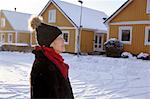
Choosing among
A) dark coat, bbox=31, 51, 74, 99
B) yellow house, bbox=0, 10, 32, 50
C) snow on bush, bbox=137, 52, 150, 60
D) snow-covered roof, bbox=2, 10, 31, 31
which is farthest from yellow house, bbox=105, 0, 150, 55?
dark coat, bbox=31, 51, 74, 99

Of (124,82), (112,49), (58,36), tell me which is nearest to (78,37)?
(112,49)

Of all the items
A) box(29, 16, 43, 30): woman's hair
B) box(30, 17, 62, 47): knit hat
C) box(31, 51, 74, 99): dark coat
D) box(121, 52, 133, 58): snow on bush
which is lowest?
box(121, 52, 133, 58): snow on bush

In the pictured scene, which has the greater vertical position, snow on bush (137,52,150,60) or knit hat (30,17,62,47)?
knit hat (30,17,62,47)

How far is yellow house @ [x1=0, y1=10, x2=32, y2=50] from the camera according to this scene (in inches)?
1629

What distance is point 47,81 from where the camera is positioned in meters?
2.56

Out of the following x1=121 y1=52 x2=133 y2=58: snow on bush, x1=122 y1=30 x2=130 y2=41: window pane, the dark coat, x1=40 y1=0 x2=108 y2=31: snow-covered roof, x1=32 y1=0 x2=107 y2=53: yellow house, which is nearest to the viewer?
the dark coat

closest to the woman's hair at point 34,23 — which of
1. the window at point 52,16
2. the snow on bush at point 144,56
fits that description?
the snow on bush at point 144,56

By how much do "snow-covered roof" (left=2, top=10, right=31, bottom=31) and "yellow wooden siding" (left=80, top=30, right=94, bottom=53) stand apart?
14215mm

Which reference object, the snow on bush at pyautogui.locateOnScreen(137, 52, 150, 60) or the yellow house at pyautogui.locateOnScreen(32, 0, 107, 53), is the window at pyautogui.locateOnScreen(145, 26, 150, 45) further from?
the yellow house at pyautogui.locateOnScreen(32, 0, 107, 53)

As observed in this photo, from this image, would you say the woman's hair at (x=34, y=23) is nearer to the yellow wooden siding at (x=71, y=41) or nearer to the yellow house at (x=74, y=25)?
the yellow house at (x=74, y=25)

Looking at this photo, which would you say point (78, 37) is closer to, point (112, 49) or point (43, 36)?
point (112, 49)

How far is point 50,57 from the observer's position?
2637mm

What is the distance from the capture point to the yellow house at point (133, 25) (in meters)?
22.9

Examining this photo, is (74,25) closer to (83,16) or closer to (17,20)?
(83,16)
